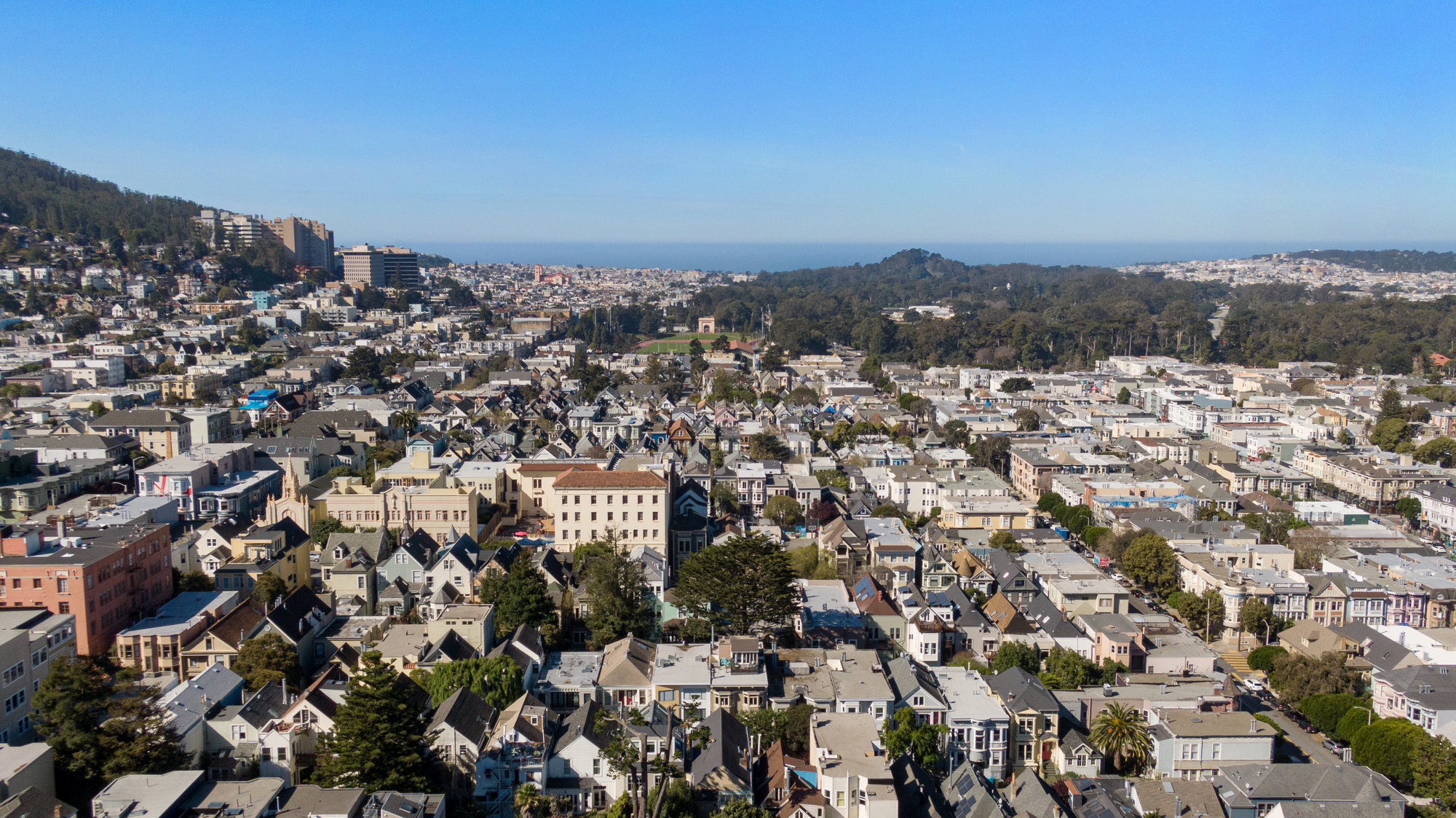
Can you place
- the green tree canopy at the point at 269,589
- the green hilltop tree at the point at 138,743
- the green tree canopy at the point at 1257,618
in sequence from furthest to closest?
the green tree canopy at the point at 1257,618, the green tree canopy at the point at 269,589, the green hilltop tree at the point at 138,743

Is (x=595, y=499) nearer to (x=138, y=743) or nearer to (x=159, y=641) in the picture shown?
(x=159, y=641)

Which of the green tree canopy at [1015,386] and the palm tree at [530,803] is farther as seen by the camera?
the green tree canopy at [1015,386]

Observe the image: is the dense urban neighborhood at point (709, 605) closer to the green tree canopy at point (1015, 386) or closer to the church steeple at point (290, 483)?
the church steeple at point (290, 483)

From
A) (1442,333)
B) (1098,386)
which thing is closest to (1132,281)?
(1442,333)

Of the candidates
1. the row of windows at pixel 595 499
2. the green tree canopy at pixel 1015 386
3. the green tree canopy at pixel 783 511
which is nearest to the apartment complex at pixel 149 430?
the row of windows at pixel 595 499

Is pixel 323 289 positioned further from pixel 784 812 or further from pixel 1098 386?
pixel 784 812

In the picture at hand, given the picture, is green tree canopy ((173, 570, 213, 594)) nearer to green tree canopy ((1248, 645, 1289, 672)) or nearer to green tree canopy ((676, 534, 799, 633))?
green tree canopy ((676, 534, 799, 633))

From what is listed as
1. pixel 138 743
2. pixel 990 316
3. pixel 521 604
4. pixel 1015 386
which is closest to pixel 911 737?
pixel 521 604
